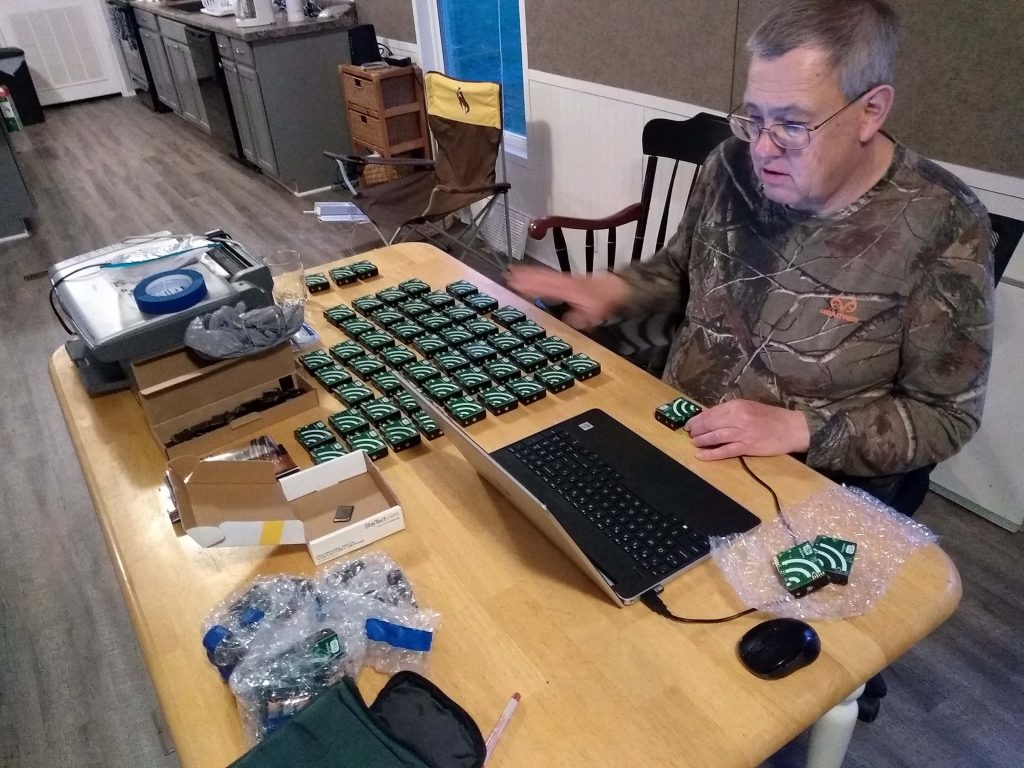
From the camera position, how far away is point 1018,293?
1.72m

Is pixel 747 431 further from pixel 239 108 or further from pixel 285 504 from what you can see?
pixel 239 108

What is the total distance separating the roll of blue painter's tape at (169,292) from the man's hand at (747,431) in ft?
2.60

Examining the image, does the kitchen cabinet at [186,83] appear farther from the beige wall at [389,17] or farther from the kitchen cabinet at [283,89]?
the beige wall at [389,17]

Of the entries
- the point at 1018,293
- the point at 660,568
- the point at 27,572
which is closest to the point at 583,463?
the point at 660,568

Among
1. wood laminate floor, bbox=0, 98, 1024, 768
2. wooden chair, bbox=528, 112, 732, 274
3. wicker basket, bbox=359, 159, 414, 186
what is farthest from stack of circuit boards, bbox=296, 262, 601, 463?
wicker basket, bbox=359, 159, 414, 186

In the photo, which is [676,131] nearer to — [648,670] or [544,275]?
[544,275]

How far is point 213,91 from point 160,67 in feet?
5.44

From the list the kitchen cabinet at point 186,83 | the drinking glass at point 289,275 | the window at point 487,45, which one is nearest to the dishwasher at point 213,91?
the kitchen cabinet at point 186,83

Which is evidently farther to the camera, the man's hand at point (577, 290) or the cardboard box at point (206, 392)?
the man's hand at point (577, 290)

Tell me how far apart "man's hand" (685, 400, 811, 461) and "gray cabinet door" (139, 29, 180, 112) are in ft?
20.4

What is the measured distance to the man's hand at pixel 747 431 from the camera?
105 centimetres

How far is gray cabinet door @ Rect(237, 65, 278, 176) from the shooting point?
431cm

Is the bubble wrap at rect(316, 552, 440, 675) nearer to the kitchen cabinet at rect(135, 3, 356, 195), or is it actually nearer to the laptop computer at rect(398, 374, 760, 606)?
the laptop computer at rect(398, 374, 760, 606)

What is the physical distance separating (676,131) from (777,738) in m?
1.76
